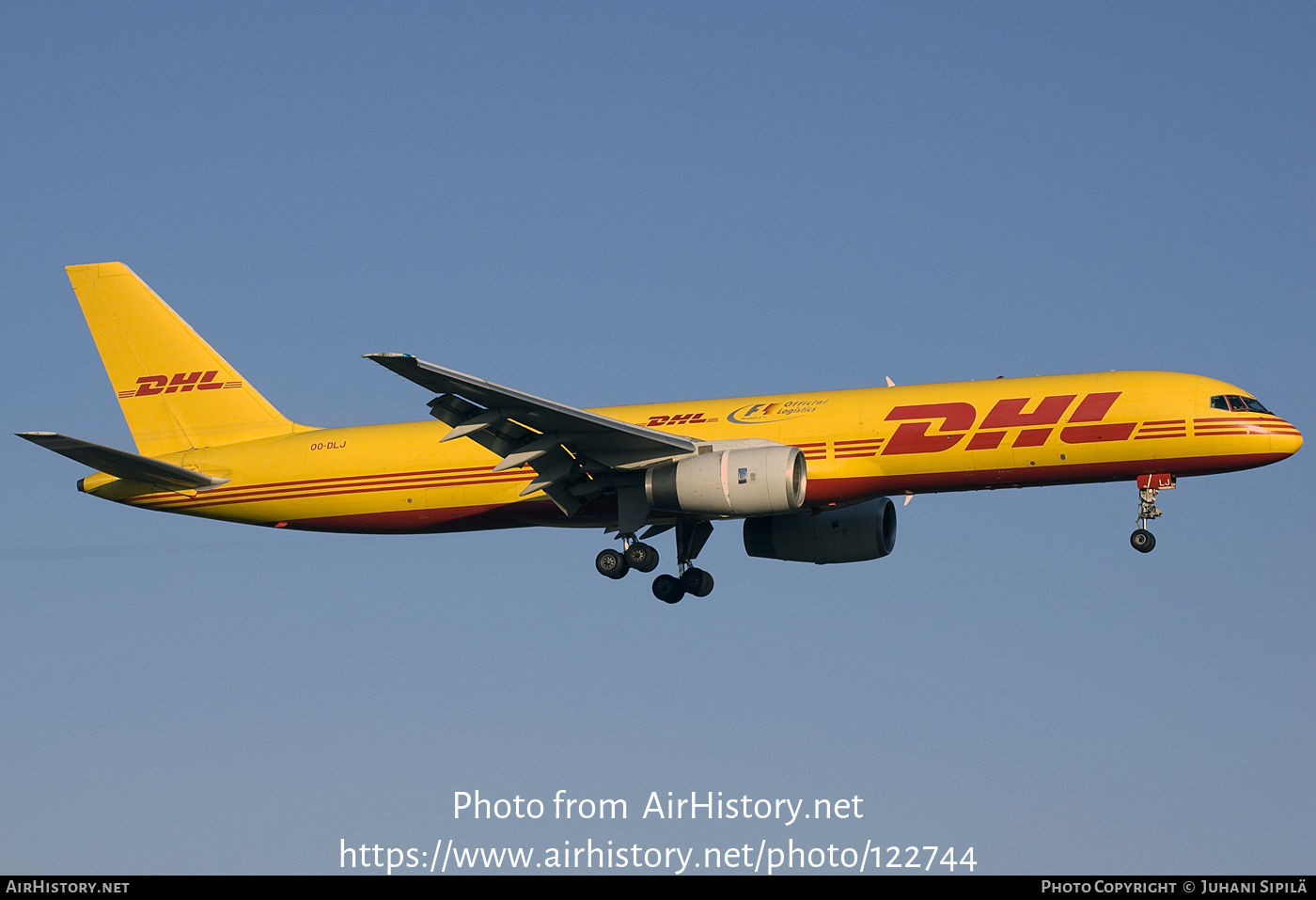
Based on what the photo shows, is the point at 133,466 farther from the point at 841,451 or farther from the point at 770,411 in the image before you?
the point at 841,451

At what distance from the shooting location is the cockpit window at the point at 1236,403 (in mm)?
37875

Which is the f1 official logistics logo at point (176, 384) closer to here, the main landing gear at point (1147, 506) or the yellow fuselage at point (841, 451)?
the yellow fuselage at point (841, 451)

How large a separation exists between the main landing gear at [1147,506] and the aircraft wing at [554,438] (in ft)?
34.8

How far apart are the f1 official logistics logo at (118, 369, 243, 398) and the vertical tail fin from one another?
0.03 metres

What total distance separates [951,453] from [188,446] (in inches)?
822

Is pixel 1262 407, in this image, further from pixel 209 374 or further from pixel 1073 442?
pixel 209 374

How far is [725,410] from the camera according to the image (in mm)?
40938

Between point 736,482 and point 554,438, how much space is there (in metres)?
4.47

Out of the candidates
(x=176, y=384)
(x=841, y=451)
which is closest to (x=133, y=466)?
(x=176, y=384)

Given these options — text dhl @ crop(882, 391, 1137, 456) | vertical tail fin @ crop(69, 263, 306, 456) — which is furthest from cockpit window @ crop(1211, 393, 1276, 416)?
vertical tail fin @ crop(69, 263, 306, 456)

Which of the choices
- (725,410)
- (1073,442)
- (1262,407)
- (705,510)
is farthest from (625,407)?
(1262,407)

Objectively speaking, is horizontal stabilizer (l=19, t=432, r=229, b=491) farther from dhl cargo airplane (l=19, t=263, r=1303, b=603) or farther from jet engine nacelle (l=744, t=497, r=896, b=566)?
jet engine nacelle (l=744, t=497, r=896, b=566)

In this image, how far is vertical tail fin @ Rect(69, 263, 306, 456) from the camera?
148 ft

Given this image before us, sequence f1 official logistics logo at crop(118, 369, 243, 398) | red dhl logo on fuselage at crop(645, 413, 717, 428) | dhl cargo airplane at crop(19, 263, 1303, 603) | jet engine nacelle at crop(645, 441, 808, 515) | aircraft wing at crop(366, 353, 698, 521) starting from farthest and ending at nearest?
1. f1 official logistics logo at crop(118, 369, 243, 398)
2. red dhl logo on fuselage at crop(645, 413, 717, 428)
3. dhl cargo airplane at crop(19, 263, 1303, 603)
4. jet engine nacelle at crop(645, 441, 808, 515)
5. aircraft wing at crop(366, 353, 698, 521)
